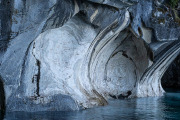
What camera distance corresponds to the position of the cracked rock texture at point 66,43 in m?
6.67

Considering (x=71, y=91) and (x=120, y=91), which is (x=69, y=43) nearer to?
(x=71, y=91)

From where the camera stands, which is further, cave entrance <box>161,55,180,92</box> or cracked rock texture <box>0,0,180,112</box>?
cave entrance <box>161,55,180,92</box>

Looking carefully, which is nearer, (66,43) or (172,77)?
(66,43)

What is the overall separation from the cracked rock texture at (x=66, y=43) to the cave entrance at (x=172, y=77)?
28.6 ft

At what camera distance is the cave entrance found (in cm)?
1956

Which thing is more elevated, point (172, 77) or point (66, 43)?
point (66, 43)

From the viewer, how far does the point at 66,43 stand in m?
7.95

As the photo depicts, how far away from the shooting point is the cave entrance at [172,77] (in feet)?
64.2

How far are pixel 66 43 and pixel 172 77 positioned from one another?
14104mm

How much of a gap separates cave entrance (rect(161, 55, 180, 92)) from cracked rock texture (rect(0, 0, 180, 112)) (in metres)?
8.71

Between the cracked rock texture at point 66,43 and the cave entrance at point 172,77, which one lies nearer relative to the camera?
the cracked rock texture at point 66,43

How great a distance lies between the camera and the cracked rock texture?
263 inches

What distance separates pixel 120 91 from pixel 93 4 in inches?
198

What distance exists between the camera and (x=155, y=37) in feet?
34.0
